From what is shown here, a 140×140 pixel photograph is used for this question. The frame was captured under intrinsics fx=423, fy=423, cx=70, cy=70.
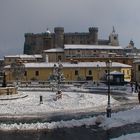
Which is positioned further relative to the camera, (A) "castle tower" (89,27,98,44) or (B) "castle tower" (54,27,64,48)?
(A) "castle tower" (89,27,98,44)

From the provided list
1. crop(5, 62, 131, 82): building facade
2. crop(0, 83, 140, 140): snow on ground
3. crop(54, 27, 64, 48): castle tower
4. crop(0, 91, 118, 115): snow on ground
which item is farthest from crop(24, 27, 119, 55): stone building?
crop(0, 91, 118, 115): snow on ground

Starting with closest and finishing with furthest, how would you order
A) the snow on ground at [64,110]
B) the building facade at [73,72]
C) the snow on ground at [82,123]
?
the snow on ground at [82,123]
the snow on ground at [64,110]
the building facade at [73,72]

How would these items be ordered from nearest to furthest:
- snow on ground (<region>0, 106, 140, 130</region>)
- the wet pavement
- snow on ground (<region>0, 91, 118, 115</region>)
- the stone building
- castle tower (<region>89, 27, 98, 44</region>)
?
the wet pavement, snow on ground (<region>0, 106, 140, 130</region>), snow on ground (<region>0, 91, 118, 115</region>), the stone building, castle tower (<region>89, 27, 98, 44</region>)

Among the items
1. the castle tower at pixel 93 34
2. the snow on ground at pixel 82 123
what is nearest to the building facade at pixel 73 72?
the castle tower at pixel 93 34

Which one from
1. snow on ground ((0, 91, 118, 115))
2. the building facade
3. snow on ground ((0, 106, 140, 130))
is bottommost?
snow on ground ((0, 106, 140, 130))

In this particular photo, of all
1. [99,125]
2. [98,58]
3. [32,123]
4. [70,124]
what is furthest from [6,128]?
[98,58]

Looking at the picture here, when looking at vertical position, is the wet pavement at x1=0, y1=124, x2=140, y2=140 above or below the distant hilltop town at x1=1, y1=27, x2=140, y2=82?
below

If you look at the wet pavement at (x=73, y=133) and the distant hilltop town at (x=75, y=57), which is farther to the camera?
the distant hilltop town at (x=75, y=57)

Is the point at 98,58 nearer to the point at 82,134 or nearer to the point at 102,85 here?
the point at 102,85

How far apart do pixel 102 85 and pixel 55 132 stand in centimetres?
5255

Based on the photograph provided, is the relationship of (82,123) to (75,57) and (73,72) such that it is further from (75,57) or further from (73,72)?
(75,57)

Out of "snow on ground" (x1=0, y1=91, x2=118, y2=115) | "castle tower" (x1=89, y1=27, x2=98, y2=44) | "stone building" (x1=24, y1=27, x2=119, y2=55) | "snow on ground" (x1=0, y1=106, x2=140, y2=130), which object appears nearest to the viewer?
"snow on ground" (x1=0, y1=106, x2=140, y2=130)

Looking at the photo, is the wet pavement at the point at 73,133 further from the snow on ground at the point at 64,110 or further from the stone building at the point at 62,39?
the stone building at the point at 62,39

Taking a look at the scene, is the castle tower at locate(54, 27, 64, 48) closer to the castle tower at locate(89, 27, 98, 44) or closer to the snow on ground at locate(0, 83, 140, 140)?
the castle tower at locate(89, 27, 98, 44)
